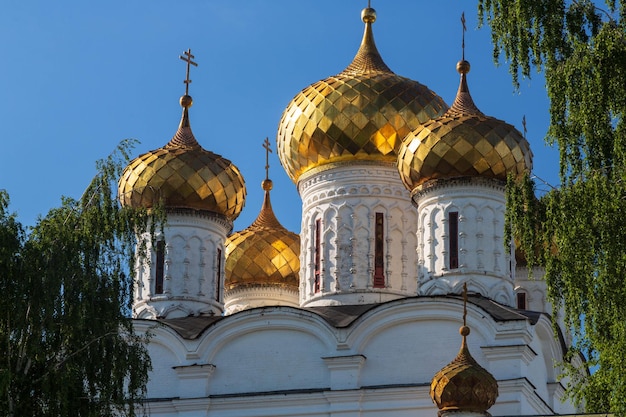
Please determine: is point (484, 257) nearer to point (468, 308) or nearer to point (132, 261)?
point (468, 308)

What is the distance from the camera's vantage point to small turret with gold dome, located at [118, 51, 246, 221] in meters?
19.1

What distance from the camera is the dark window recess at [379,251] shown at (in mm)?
18306

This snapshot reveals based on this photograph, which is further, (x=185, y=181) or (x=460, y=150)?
(x=185, y=181)

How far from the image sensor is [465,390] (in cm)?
1450

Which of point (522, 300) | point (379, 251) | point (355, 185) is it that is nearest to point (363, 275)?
point (379, 251)

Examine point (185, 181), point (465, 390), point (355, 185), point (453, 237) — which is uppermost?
point (185, 181)

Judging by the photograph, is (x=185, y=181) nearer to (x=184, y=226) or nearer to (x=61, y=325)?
(x=184, y=226)

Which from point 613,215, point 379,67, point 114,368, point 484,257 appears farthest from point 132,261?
point 379,67

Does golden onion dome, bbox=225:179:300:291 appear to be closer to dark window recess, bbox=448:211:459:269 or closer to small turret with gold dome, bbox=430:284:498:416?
dark window recess, bbox=448:211:459:269

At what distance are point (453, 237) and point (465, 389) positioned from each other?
343cm

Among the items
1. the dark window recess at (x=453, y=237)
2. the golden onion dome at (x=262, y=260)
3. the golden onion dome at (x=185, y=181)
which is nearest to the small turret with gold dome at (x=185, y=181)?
the golden onion dome at (x=185, y=181)

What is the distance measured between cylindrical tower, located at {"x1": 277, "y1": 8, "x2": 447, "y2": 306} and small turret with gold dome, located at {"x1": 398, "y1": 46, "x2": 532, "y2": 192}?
2.52 ft

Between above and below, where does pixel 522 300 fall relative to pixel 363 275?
above

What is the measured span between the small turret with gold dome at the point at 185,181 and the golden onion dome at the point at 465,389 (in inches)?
221
